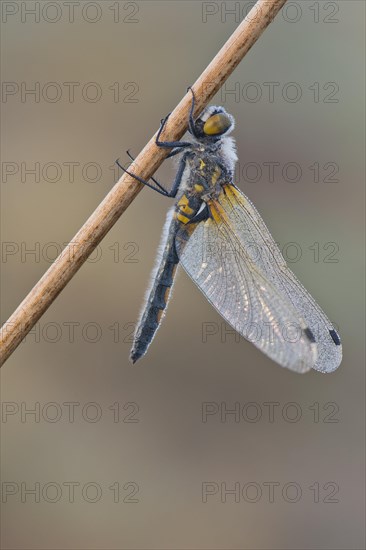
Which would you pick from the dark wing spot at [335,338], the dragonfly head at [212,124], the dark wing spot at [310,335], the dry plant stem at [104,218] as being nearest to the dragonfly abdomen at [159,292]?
the dragonfly head at [212,124]

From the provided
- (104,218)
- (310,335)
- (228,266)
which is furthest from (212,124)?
(310,335)

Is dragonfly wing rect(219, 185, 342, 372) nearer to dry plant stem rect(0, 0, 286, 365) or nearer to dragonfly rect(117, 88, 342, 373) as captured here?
dragonfly rect(117, 88, 342, 373)

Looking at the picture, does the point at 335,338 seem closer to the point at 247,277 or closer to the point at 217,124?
the point at 247,277

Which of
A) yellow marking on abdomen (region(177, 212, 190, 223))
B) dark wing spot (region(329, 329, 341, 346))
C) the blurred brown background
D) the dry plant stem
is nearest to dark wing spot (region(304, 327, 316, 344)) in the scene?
dark wing spot (region(329, 329, 341, 346))

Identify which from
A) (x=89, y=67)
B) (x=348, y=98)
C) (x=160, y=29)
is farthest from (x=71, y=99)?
(x=348, y=98)

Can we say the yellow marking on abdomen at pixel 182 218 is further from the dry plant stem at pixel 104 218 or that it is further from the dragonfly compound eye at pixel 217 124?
the dry plant stem at pixel 104 218

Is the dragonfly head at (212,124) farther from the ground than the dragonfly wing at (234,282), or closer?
farther from the ground

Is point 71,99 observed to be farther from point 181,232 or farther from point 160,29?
point 181,232
